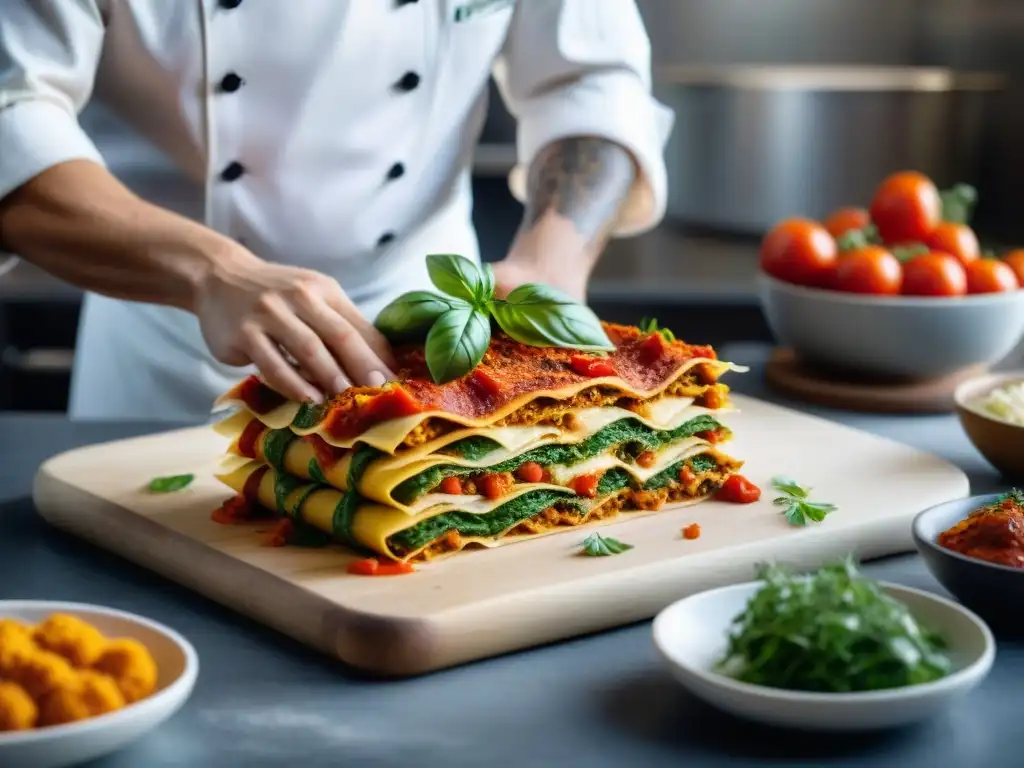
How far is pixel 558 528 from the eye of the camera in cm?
157

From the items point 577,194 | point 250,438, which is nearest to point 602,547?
point 250,438

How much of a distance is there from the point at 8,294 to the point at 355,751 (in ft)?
8.29

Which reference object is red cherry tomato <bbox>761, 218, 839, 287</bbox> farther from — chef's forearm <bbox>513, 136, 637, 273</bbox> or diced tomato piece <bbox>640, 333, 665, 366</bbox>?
diced tomato piece <bbox>640, 333, 665, 366</bbox>

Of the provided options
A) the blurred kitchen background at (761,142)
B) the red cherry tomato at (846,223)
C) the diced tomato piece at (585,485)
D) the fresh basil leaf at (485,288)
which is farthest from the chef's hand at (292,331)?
the blurred kitchen background at (761,142)

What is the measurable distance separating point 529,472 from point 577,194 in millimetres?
782

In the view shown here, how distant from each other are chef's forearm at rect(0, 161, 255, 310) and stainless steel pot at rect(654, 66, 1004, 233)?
2255 mm

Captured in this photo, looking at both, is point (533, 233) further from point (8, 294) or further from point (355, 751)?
point (8, 294)

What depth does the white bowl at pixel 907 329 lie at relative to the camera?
2.20 meters

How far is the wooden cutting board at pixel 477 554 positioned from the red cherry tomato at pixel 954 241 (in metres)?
0.69

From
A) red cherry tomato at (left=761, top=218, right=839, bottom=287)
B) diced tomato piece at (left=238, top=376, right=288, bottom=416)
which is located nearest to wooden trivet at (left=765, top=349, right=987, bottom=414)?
red cherry tomato at (left=761, top=218, right=839, bottom=287)

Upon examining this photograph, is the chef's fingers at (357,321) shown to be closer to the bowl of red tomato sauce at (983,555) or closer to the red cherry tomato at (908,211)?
the bowl of red tomato sauce at (983,555)

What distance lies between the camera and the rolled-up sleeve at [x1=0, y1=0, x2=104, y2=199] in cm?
183

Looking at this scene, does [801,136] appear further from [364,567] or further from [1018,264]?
[364,567]

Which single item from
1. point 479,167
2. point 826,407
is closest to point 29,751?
point 826,407
